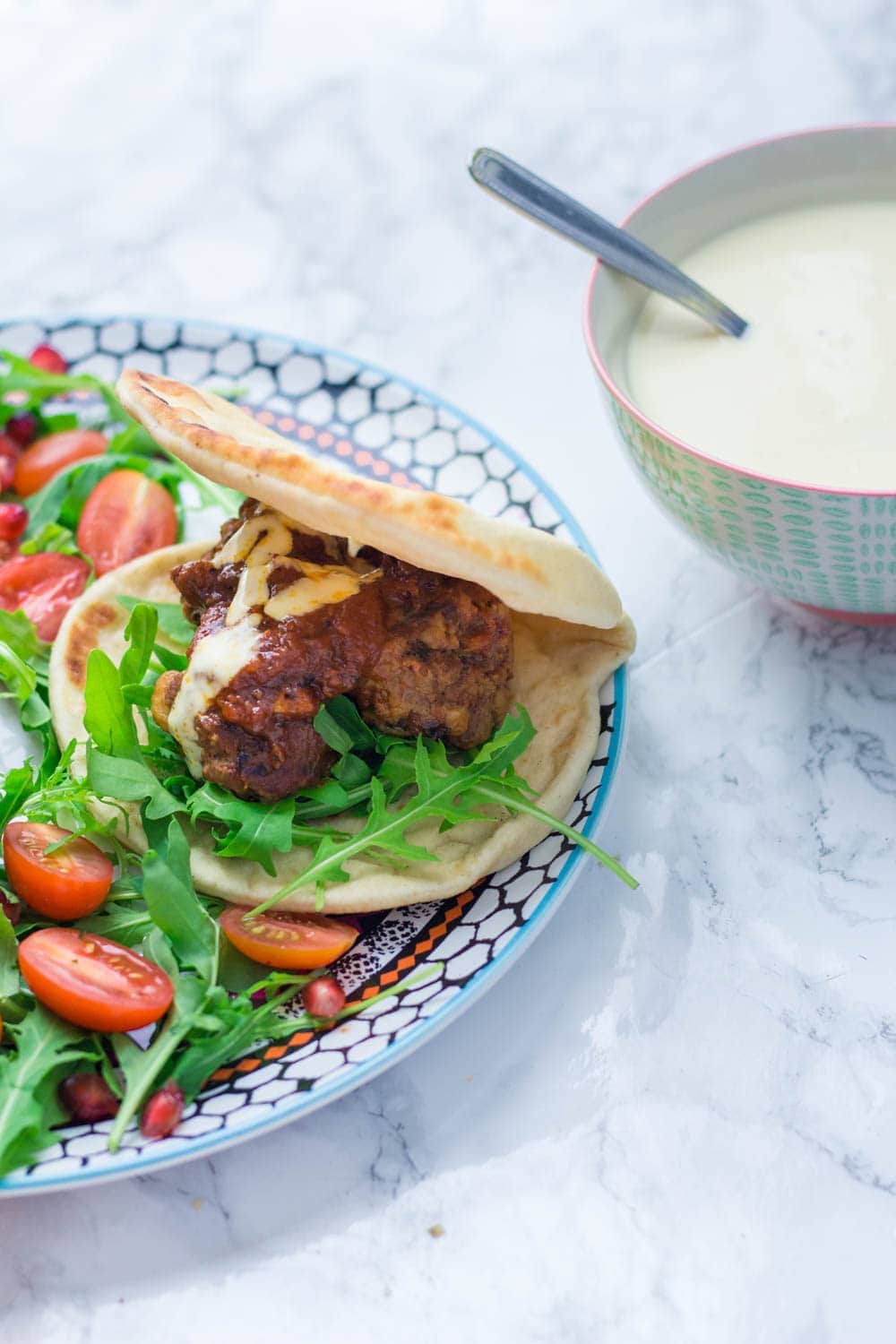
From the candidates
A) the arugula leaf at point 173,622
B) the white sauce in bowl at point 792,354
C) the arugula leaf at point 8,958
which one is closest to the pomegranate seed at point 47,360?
the arugula leaf at point 173,622

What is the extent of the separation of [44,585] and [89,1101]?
5.96ft

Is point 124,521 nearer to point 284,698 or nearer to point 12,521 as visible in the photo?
point 12,521

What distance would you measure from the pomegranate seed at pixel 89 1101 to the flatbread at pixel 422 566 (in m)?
0.58

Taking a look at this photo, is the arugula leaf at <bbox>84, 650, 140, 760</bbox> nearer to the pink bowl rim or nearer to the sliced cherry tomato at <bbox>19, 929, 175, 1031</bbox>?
the sliced cherry tomato at <bbox>19, 929, 175, 1031</bbox>

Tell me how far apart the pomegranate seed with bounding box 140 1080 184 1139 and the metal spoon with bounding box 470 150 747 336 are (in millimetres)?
2435

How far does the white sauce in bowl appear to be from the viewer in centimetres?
347

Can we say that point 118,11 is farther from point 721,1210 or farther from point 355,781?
point 721,1210

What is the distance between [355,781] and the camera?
3.59 m

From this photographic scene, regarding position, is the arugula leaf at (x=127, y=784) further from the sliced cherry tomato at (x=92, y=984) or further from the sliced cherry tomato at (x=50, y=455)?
the sliced cherry tomato at (x=50, y=455)

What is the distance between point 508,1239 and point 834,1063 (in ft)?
2.90

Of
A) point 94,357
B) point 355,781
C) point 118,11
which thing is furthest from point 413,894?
point 118,11

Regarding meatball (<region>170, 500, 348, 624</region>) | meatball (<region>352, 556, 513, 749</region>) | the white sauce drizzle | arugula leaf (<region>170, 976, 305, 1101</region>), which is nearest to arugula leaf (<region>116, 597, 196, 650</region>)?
meatball (<region>170, 500, 348, 624</region>)

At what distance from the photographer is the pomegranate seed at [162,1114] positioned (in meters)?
2.94

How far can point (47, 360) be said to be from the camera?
4.76 meters
